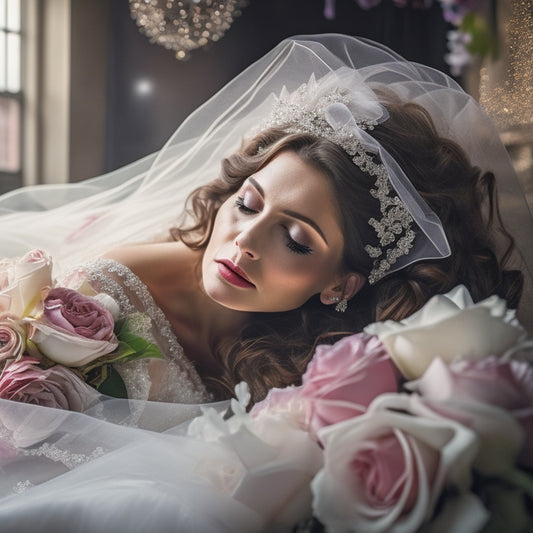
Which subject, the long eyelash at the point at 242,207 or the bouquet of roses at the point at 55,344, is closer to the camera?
the bouquet of roses at the point at 55,344

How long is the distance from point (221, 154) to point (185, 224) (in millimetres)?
213

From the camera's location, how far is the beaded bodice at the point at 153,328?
4.91ft

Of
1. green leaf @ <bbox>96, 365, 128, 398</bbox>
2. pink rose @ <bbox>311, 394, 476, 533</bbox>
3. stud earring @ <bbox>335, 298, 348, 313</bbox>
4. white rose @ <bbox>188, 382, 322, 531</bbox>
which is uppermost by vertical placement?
pink rose @ <bbox>311, 394, 476, 533</bbox>

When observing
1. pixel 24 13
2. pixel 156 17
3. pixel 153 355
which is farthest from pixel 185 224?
pixel 24 13

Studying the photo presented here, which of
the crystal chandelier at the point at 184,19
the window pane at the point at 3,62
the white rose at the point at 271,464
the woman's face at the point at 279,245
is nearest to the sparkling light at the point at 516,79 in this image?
the woman's face at the point at 279,245

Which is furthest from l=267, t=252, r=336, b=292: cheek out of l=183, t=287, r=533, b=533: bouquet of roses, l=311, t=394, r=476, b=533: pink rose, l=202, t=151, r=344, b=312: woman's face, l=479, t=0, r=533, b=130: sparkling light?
l=311, t=394, r=476, b=533: pink rose

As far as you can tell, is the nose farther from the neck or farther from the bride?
the neck

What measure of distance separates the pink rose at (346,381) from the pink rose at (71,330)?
0.59 metres

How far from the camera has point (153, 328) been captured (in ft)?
5.15

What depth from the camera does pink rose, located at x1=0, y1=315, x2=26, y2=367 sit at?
116 cm

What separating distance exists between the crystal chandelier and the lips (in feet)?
7.37

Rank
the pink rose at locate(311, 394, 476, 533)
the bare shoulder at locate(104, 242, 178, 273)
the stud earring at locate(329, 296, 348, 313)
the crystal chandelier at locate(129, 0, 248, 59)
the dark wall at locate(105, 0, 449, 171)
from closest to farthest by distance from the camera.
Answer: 1. the pink rose at locate(311, 394, 476, 533)
2. the stud earring at locate(329, 296, 348, 313)
3. the bare shoulder at locate(104, 242, 178, 273)
4. the crystal chandelier at locate(129, 0, 248, 59)
5. the dark wall at locate(105, 0, 449, 171)

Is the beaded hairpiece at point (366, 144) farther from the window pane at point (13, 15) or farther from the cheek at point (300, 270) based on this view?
the window pane at point (13, 15)

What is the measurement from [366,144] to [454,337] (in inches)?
34.8
